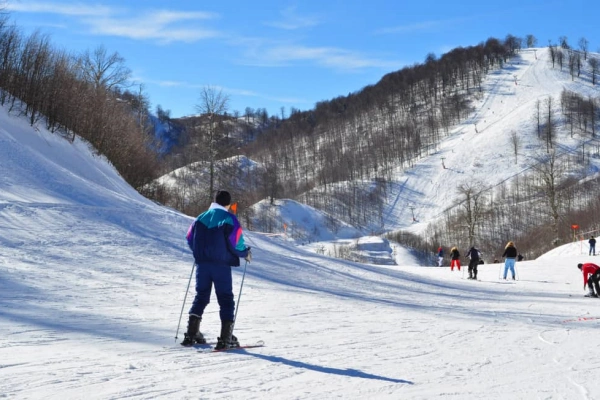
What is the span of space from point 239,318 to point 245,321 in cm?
26

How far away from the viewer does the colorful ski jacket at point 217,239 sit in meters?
6.02

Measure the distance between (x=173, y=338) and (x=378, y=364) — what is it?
2.65 metres

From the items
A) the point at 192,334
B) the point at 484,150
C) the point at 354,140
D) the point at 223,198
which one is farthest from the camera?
the point at 354,140

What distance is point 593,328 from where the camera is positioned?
839 cm

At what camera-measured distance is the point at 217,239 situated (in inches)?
237

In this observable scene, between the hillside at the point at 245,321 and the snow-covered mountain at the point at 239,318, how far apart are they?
0.03m

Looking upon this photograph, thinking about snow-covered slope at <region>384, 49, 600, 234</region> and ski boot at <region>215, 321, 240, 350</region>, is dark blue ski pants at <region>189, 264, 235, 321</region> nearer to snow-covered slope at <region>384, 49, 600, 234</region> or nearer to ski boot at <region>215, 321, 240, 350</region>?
ski boot at <region>215, 321, 240, 350</region>

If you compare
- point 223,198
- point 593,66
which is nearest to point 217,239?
point 223,198

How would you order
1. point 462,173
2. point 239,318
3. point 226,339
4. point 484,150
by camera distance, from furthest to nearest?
point 484,150 → point 462,173 → point 239,318 → point 226,339

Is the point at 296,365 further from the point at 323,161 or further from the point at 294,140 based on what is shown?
the point at 294,140

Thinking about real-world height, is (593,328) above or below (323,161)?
below

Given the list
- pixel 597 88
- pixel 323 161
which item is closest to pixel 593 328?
pixel 323 161

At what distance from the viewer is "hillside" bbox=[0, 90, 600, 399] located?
469cm

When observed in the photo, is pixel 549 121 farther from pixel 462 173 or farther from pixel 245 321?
pixel 245 321
